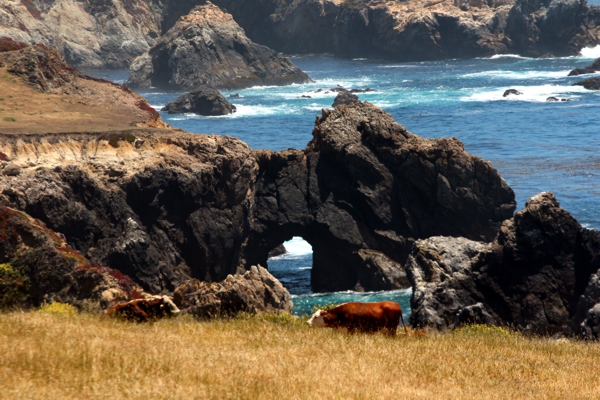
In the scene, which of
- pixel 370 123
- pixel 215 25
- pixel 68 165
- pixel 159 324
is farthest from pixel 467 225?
pixel 215 25

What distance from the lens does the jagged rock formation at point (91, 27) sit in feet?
473

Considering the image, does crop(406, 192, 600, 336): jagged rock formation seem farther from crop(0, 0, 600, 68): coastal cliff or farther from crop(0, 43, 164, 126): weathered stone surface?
crop(0, 0, 600, 68): coastal cliff

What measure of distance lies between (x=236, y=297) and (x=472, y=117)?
66311 millimetres

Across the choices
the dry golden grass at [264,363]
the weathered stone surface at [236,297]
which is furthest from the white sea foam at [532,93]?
the dry golden grass at [264,363]

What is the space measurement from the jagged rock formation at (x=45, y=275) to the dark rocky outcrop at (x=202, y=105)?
6564 centimetres

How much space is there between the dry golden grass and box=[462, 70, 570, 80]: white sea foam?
103 metres

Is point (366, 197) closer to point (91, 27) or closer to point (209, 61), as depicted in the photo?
point (209, 61)

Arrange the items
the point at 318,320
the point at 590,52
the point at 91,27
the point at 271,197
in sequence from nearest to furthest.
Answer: the point at 318,320
the point at 271,197
the point at 590,52
the point at 91,27

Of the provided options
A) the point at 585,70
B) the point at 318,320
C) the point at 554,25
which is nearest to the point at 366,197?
the point at 318,320

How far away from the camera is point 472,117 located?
82.3 meters

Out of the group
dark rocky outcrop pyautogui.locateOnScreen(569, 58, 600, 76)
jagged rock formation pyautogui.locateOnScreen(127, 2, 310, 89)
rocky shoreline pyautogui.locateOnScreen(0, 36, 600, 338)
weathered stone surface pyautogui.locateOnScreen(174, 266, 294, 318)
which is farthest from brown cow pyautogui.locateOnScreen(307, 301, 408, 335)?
dark rocky outcrop pyautogui.locateOnScreen(569, 58, 600, 76)

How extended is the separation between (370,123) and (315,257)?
323 inches

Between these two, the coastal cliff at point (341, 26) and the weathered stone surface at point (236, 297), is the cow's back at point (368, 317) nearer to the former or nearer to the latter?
the weathered stone surface at point (236, 297)

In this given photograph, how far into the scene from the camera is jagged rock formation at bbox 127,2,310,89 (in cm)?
11688
